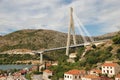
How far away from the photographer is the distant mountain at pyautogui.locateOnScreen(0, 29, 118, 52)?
107 m

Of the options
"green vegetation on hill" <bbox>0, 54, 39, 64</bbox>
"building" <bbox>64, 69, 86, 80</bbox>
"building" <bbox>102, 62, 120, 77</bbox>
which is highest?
"building" <bbox>102, 62, 120, 77</bbox>

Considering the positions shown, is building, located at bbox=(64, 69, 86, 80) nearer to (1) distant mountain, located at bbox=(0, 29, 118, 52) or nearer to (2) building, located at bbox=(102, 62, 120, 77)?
(2) building, located at bbox=(102, 62, 120, 77)

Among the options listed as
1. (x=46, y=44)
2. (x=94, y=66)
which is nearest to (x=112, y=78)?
(x=94, y=66)

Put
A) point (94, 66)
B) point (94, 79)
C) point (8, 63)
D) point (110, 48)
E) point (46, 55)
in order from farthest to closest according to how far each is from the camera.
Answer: point (46, 55), point (8, 63), point (110, 48), point (94, 66), point (94, 79)

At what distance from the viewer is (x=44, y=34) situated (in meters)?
123

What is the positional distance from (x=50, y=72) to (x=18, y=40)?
84.3m

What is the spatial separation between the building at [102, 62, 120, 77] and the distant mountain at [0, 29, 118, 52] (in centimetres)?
7485

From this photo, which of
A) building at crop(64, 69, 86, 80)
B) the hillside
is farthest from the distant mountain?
building at crop(64, 69, 86, 80)

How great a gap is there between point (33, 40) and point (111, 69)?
86.3 meters

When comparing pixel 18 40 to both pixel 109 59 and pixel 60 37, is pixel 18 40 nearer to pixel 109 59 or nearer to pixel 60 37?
pixel 60 37

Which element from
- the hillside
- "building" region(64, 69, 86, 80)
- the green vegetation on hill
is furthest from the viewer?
the hillside

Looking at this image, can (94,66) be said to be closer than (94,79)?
No

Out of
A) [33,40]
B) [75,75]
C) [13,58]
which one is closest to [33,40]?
[33,40]

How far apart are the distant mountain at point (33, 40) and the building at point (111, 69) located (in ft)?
246
